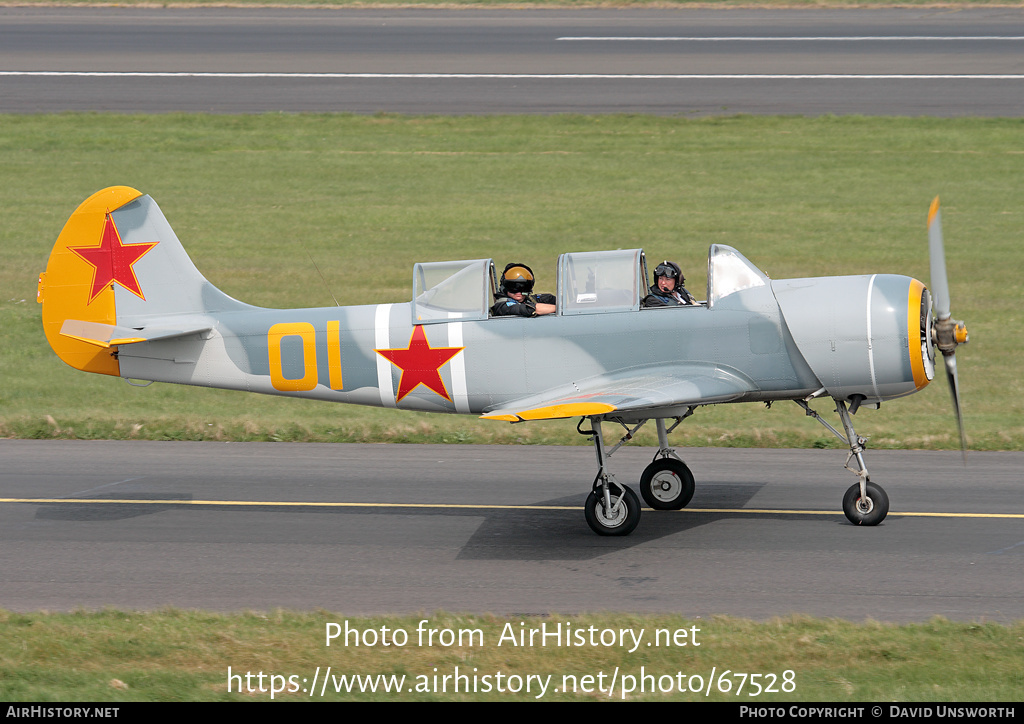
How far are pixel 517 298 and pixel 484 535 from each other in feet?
7.74

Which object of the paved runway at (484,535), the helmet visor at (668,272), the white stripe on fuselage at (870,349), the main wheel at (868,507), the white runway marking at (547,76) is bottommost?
the paved runway at (484,535)

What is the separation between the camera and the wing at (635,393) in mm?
10289

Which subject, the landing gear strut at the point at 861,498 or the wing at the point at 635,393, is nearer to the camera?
the wing at the point at 635,393

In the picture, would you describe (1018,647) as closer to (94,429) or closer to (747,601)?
(747,601)

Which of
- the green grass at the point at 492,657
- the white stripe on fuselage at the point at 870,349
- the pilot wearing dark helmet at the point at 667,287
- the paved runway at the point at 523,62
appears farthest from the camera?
the paved runway at the point at 523,62

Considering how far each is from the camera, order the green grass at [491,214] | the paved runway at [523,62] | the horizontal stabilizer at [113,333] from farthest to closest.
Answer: the paved runway at [523,62] < the green grass at [491,214] < the horizontal stabilizer at [113,333]

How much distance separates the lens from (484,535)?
11.6 meters

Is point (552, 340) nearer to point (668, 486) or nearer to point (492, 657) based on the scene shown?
point (668, 486)

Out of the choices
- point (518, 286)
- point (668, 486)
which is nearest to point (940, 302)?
point (668, 486)

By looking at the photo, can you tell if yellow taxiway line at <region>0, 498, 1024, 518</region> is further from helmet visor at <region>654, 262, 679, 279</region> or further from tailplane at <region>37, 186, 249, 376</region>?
→ helmet visor at <region>654, 262, 679, 279</region>

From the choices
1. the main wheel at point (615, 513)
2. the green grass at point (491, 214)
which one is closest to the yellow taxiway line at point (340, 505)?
the main wheel at point (615, 513)

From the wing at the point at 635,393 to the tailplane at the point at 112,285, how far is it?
3.72 meters

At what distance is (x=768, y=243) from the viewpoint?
77.8ft

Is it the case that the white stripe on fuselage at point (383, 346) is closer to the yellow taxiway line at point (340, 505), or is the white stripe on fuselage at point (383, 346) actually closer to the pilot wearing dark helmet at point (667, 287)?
the yellow taxiway line at point (340, 505)
